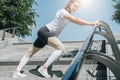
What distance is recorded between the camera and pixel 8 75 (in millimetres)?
9680

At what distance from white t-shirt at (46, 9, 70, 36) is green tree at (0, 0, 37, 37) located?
29699 millimetres

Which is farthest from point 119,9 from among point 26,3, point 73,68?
point 73,68

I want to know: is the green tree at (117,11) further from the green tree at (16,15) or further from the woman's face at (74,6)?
the woman's face at (74,6)

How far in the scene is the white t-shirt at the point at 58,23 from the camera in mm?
8539

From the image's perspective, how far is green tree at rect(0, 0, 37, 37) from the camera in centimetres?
3925

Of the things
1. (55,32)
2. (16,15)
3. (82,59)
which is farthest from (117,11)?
(82,59)

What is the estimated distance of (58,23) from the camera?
8625mm

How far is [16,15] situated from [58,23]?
32180 mm

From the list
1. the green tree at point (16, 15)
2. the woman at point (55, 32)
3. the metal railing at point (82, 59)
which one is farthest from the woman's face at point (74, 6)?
the green tree at point (16, 15)

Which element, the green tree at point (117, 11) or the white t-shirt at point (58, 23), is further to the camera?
the green tree at point (117, 11)

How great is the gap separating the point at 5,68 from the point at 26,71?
796mm

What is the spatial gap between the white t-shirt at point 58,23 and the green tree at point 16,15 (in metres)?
29.7

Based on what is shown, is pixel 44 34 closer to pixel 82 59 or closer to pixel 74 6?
pixel 74 6

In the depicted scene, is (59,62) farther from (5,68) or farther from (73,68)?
(73,68)
